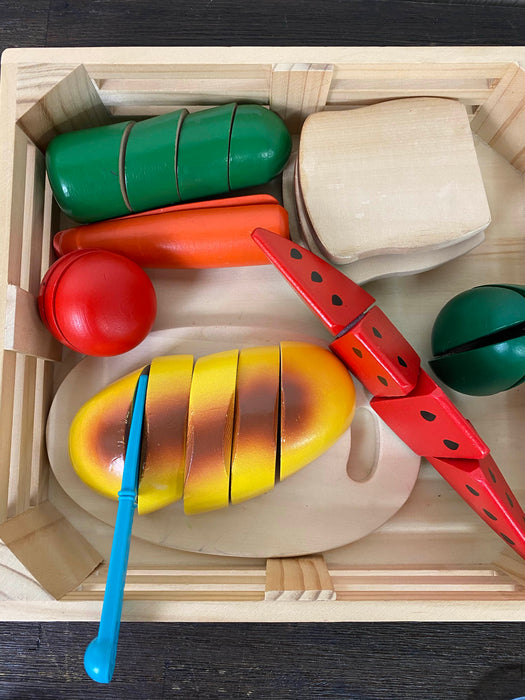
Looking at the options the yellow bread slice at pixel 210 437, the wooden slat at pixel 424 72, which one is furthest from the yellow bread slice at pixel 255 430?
the wooden slat at pixel 424 72

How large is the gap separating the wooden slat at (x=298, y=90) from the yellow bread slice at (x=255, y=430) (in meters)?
0.29

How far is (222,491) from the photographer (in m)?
0.55

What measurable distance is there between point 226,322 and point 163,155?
0.19 m

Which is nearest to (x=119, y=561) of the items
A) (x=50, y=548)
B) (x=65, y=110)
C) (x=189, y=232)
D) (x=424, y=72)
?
(x=50, y=548)

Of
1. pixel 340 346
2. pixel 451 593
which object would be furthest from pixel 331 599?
pixel 340 346

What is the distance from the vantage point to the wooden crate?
487 mm

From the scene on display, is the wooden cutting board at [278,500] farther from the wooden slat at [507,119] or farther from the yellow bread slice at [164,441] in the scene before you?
the wooden slat at [507,119]

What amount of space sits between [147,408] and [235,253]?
0.19 metres

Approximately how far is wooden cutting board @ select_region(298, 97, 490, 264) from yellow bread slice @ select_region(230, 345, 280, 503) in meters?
0.16

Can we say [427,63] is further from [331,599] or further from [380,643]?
[380,643]

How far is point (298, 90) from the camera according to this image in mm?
585

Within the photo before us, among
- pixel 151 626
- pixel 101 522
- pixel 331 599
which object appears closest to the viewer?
pixel 331 599

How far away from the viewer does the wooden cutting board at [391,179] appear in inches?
22.8

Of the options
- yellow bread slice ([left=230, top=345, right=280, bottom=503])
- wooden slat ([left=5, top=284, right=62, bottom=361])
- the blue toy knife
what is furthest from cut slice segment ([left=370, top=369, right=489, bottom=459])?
wooden slat ([left=5, top=284, right=62, bottom=361])
